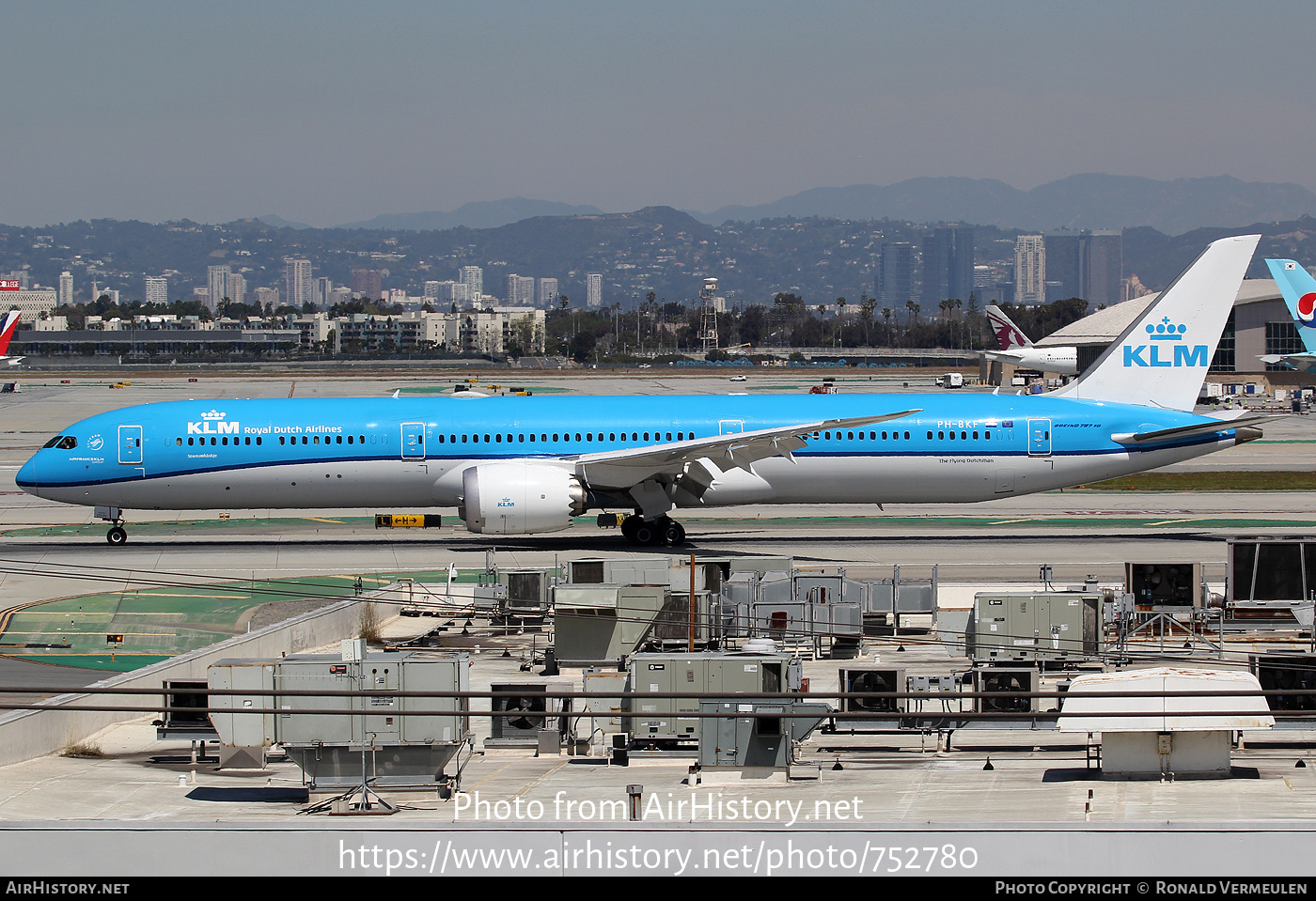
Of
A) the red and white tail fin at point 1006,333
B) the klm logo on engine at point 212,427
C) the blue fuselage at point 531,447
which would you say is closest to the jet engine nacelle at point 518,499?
the blue fuselage at point 531,447

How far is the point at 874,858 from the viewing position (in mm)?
14133

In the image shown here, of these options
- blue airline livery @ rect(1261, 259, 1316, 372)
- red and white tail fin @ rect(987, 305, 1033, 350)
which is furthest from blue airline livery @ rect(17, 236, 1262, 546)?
red and white tail fin @ rect(987, 305, 1033, 350)

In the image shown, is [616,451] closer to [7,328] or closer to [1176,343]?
[1176,343]

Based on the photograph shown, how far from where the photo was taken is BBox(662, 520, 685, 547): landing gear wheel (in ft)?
144

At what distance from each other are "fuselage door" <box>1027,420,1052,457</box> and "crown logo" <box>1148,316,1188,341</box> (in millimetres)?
5428

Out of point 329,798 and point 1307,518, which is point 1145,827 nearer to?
point 329,798

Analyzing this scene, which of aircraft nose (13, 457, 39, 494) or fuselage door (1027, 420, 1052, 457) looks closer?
aircraft nose (13, 457, 39, 494)

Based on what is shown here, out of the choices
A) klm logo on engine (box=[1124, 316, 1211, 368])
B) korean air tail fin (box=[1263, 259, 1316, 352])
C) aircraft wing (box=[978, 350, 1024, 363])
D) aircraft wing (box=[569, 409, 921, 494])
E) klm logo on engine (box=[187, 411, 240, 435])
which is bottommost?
aircraft wing (box=[569, 409, 921, 494])

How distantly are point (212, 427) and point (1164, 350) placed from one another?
31.6 meters

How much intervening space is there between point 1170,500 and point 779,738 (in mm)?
41209

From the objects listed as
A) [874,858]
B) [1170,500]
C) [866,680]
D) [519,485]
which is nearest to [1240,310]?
[1170,500]

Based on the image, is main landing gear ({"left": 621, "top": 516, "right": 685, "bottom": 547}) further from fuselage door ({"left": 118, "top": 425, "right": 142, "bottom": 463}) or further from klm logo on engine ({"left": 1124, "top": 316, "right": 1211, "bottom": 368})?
klm logo on engine ({"left": 1124, "top": 316, "right": 1211, "bottom": 368})

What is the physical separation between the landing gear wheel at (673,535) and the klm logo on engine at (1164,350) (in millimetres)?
16282

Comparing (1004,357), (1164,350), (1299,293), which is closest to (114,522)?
(1164,350)
